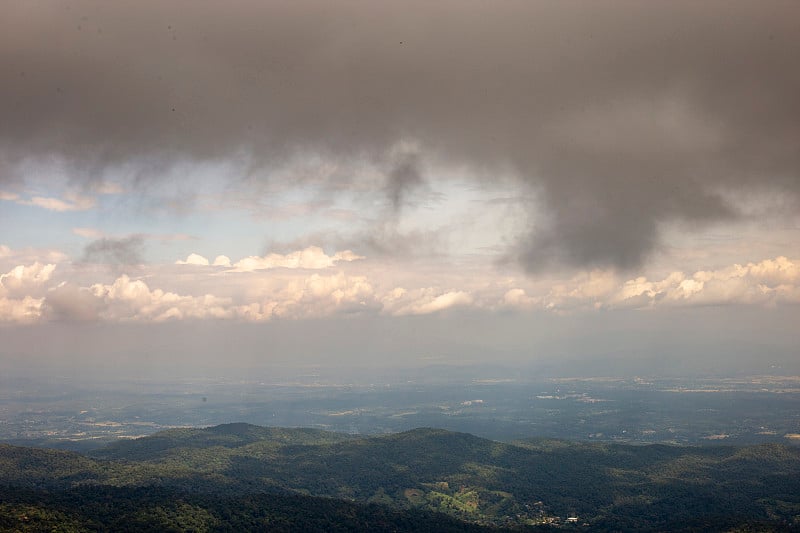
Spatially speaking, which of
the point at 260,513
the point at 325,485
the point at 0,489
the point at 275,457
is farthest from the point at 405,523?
the point at 275,457

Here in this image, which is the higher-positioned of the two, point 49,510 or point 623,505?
point 49,510

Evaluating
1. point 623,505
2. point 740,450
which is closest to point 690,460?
point 740,450

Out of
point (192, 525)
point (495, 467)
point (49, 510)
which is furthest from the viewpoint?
point (495, 467)

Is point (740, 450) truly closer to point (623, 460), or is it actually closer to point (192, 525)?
point (623, 460)

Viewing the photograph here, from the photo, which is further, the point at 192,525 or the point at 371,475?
the point at 371,475

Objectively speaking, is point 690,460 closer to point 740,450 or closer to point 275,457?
point 740,450

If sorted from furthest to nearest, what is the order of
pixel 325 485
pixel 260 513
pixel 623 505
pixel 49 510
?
pixel 325 485
pixel 623 505
pixel 260 513
pixel 49 510
